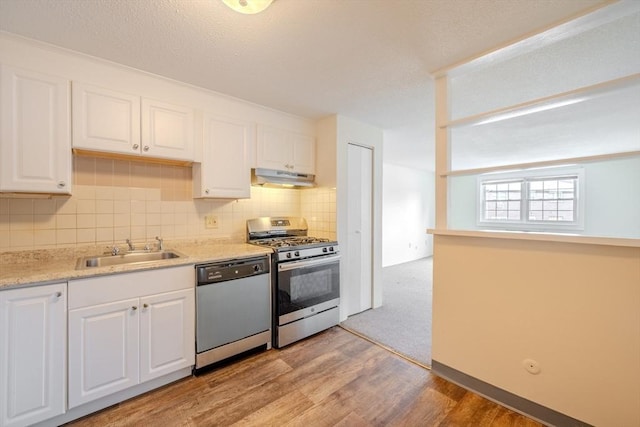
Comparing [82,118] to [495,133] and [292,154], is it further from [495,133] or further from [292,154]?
[495,133]

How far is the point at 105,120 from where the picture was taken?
1.88 m

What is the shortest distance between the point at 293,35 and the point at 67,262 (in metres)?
2.18

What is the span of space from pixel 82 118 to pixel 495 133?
454 centimetres

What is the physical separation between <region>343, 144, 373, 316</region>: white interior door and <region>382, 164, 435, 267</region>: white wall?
8.43 ft

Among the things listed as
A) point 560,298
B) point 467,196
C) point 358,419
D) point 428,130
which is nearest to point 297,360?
point 358,419

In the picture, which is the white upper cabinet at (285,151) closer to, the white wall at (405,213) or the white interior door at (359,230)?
the white interior door at (359,230)

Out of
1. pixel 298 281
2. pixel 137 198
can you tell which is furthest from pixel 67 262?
pixel 298 281

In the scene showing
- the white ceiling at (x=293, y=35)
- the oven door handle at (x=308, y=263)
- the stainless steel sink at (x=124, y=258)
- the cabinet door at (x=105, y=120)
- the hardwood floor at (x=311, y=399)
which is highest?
the white ceiling at (x=293, y=35)

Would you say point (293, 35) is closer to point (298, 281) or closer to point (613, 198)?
point (298, 281)

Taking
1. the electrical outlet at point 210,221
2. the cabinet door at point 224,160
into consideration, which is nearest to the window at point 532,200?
the cabinet door at point 224,160

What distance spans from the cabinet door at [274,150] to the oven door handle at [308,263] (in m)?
1.02

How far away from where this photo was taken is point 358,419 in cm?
163

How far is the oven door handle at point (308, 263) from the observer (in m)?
2.43

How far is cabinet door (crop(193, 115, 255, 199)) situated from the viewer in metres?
2.35
